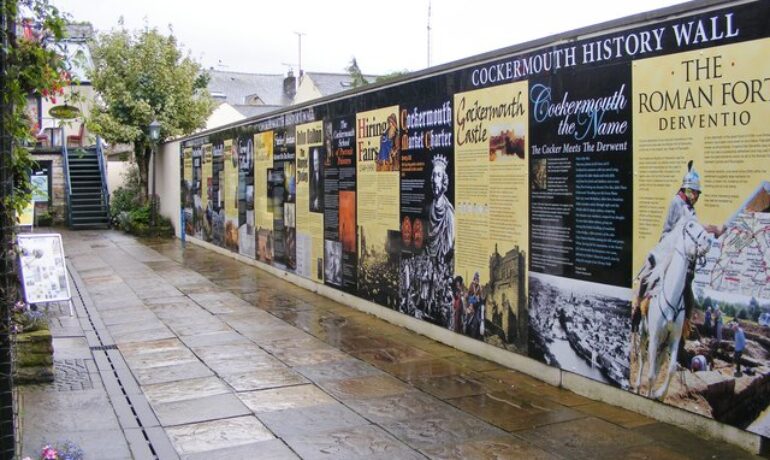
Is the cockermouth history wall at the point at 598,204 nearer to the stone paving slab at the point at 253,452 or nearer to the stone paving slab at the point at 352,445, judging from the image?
the stone paving slab at the point at 352,445

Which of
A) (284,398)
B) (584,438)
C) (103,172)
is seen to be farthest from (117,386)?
(103,172)

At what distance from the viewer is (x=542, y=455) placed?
4.88m

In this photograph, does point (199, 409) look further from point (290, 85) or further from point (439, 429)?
point (290, 85)

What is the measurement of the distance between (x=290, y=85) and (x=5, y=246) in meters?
62.5

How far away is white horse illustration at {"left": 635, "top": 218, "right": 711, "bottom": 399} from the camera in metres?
5.12

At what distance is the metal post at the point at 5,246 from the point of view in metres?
3.77

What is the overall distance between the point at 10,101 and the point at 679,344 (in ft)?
14.5

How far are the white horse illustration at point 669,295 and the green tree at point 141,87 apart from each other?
19.4 meters

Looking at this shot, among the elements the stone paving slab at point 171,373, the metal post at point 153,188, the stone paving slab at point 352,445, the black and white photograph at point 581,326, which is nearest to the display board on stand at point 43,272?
the stone paving slab at point 171,373

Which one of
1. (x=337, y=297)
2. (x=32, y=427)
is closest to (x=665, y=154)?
(x=32, y=427)

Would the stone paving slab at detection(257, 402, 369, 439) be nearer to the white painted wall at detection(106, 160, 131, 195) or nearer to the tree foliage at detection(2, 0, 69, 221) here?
the tree foliage at detection(2, 0, 69, 221)

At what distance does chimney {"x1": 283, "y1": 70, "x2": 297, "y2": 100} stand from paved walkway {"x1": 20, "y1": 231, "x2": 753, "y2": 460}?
56193mm

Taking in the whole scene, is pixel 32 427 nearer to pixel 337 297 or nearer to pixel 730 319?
pixel 730 319

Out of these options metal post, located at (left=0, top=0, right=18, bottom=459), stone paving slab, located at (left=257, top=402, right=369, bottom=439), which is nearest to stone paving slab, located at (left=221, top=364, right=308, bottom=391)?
stone paving slab, located at (left=257, top=402, right=369, bottom=439)
